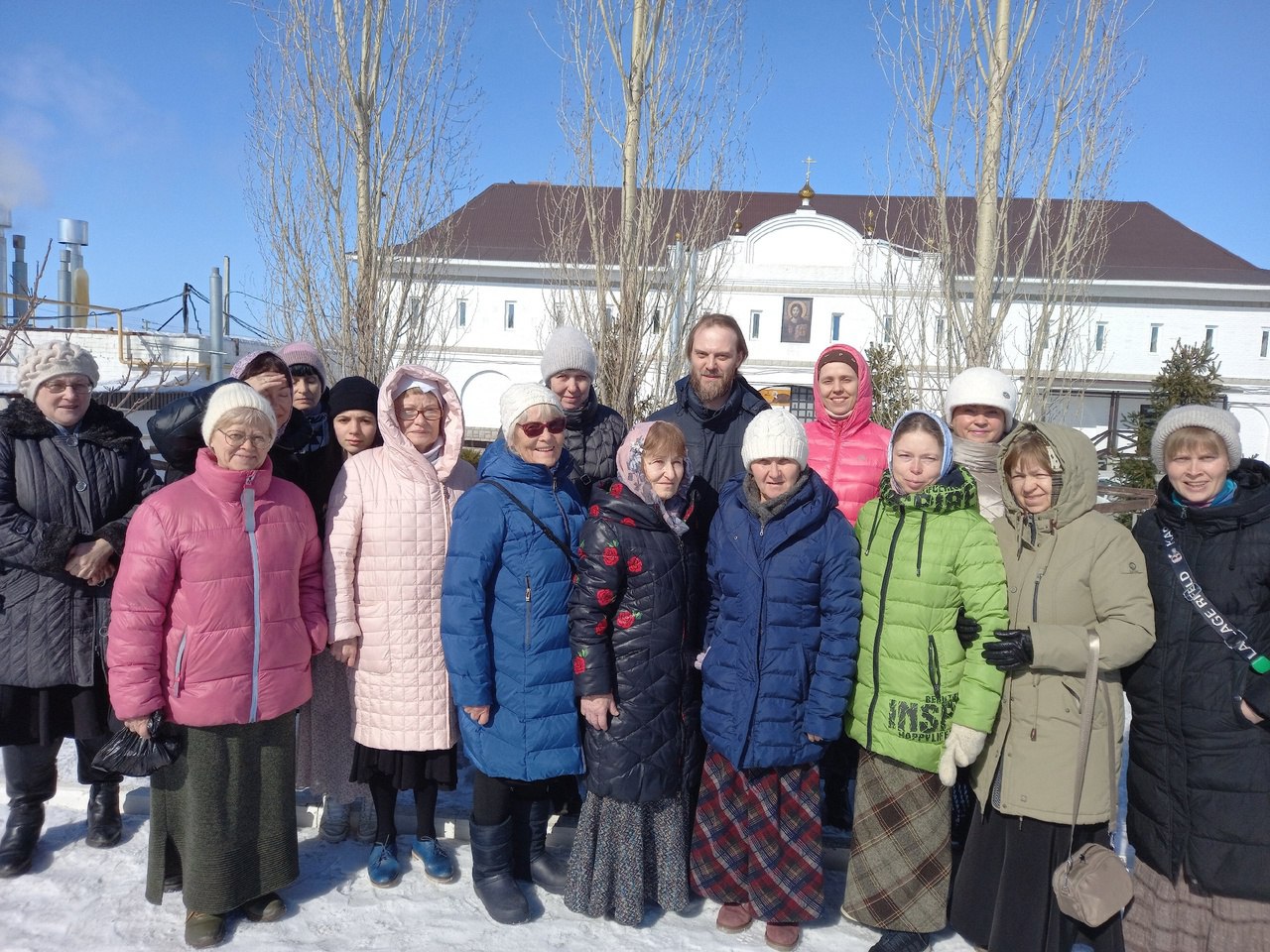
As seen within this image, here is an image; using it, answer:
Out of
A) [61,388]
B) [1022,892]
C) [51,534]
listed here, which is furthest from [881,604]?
[61,388]

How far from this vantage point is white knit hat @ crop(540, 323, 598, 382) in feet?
12.5

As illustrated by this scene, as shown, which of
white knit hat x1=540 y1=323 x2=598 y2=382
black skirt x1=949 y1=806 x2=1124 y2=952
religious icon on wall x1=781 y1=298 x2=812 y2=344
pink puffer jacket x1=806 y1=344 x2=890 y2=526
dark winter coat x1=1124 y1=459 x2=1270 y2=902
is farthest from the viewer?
religious icon on wall x1=781 y1=298 x2=812 y2=344

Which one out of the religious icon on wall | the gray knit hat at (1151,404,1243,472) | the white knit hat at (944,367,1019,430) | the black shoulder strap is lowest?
the black shoulder strap

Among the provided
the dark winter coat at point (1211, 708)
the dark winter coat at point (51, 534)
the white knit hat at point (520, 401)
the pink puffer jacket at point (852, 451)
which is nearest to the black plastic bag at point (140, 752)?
the dark winter coat at point (51, 534)

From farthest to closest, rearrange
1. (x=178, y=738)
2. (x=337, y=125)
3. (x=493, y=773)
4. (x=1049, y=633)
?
(x=337, y=125)
(x=493, y=773)
(x=178, y=738)
(x=1049, y=633)

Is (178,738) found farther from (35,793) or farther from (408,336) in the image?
(408,336)

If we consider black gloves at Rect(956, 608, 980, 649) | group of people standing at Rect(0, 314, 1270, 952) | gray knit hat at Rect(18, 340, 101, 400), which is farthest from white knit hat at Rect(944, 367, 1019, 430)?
gray knit hat at Rect(18, 340, 101, 400)

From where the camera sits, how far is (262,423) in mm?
2854

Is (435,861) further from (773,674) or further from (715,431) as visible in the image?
(715,431)

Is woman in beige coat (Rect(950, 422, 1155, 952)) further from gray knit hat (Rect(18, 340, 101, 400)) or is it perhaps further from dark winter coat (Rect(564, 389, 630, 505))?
gray knit hat (Rect(18, 340, 101, 400))

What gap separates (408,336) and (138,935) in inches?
299

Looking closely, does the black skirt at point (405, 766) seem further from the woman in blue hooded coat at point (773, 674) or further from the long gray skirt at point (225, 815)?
the woman in blue hooded coat at point (773, 674)

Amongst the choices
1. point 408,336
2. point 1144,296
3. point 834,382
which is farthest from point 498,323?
point 834,382

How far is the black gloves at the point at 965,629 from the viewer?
8.84ft
